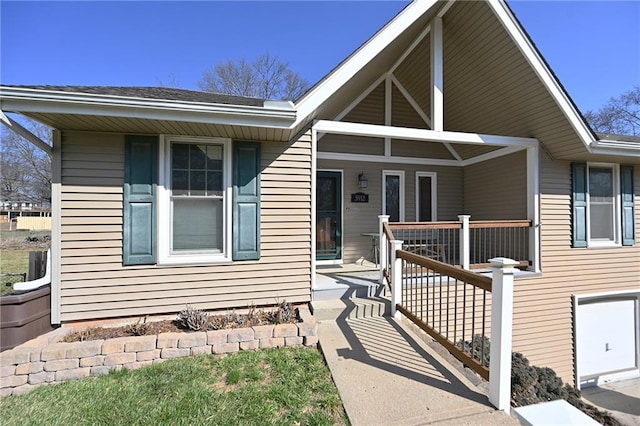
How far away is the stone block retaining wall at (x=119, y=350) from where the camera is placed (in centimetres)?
286

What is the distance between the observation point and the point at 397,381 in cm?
268

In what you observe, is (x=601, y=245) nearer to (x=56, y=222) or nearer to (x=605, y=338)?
(x=605, y=338)

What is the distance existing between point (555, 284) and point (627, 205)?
2625 mm

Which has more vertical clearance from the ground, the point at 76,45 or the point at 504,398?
the point at 76,45

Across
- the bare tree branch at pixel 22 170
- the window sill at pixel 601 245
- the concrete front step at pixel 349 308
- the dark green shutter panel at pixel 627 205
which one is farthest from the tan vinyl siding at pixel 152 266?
the bare tree branch at pixel 22 170

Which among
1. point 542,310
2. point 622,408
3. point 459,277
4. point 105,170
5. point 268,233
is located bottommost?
point 622,408

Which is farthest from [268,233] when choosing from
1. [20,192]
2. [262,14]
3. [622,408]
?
[20,192]

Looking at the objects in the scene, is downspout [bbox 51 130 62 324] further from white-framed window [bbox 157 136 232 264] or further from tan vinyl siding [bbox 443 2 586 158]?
tan vinyl siding [bbox 443 2 586 158]

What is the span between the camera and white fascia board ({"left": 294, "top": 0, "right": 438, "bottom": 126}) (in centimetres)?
382

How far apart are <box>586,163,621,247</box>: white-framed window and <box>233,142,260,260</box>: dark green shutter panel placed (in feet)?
23.3

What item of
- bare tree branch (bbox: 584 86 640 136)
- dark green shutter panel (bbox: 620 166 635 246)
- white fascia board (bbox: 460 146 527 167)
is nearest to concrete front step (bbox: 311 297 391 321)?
white fascia board (bbox: 460 146 527 167)

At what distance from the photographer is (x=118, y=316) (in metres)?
3.84

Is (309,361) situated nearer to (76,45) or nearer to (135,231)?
(135,231)

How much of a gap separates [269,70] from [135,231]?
17.8 metres
